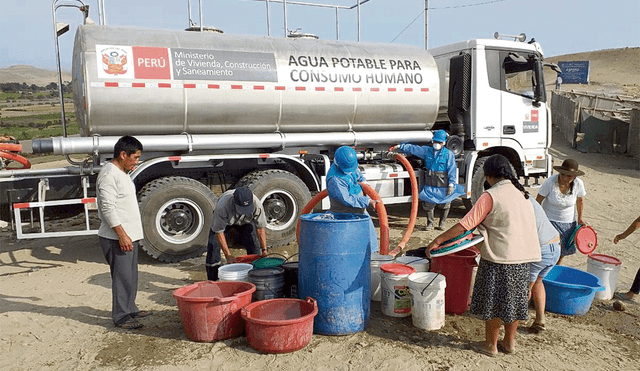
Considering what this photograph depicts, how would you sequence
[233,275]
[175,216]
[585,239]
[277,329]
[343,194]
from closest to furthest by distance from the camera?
1. [277,329]
2. [233,275]
3. [585,239]
4. [343,194]
5. [175,216]

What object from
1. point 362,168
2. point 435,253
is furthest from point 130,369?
point 362,168

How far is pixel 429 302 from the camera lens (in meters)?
4.59

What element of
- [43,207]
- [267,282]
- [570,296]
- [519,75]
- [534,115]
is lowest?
[570,296]

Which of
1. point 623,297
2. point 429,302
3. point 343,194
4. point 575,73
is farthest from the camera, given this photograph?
point 575,73

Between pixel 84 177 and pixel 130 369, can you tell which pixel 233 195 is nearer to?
pixel 130 369

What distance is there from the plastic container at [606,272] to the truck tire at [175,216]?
4.79m

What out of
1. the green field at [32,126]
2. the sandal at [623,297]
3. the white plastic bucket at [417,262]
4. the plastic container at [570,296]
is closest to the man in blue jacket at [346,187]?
the white plastic bucket at [417,262]

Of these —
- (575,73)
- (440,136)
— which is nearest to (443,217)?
(440,136)

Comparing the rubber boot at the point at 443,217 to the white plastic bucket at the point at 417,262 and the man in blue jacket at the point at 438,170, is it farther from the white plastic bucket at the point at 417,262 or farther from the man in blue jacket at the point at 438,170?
the white plastic bucket at the point at 417,262

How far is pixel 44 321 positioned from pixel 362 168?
16.7 ft

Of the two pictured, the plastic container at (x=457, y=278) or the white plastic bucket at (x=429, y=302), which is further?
the plastic container at (x=457, y=278)

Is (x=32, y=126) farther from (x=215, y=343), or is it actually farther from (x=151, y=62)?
(x=215, y=343)

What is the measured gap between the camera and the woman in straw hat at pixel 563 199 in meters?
5.38

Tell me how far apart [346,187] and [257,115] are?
2.34 m
